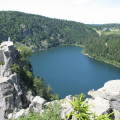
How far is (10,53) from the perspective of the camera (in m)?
28.8

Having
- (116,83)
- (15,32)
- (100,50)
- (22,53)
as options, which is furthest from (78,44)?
(116,83)

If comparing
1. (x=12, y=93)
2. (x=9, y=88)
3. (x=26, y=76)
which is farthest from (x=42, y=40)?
(x=9, y=88)

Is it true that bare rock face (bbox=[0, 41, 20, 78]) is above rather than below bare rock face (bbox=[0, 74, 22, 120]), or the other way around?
above

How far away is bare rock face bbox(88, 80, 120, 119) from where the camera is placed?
40.5 ft

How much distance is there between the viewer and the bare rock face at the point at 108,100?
12.3 m

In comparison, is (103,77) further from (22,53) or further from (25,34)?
(25,34)

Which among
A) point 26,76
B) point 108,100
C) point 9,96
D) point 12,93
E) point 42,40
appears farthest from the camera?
point 42,40

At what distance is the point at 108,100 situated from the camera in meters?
14.3

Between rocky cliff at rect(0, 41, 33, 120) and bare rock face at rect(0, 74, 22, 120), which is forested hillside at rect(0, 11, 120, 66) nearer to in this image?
rocky cliff at rect(0, 41, 33, 120)

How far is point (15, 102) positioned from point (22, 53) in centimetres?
1215

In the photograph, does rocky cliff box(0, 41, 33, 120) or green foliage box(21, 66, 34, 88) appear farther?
green foliage box(21, 66, 34, 88)

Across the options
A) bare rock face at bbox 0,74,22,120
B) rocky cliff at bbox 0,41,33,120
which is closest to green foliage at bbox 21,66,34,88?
rocky cliff at bbox 0,41,33,120

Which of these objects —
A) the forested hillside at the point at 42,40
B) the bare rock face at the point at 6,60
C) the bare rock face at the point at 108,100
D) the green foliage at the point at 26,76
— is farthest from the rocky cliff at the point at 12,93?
the forested hillside at the point at 42,40

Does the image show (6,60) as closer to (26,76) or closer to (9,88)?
(9,88)
